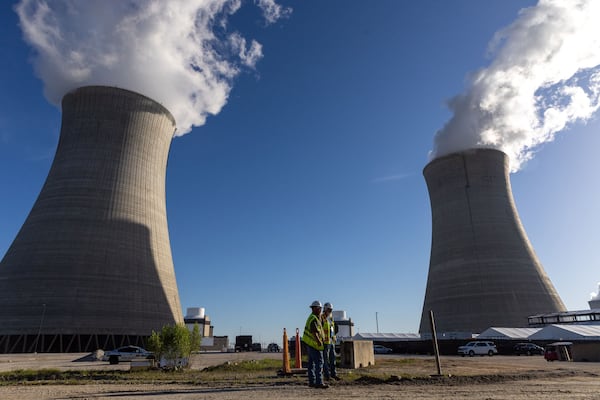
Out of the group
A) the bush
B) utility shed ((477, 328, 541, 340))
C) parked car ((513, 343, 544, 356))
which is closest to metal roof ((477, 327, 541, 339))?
utility shed ((477, 328, 541, 340))

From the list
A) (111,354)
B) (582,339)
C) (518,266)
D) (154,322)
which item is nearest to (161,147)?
(154,322)

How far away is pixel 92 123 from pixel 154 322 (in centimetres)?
1281

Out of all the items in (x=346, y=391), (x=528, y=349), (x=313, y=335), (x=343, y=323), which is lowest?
(x=346, y=391)

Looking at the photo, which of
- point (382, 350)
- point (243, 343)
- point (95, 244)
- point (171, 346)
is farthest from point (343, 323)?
point (171, 346)

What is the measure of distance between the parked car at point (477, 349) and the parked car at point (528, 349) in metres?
2.52

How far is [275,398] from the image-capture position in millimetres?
5105

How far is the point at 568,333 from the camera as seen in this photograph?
2381 centimetres

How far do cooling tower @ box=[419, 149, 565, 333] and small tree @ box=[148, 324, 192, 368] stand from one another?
2322cm

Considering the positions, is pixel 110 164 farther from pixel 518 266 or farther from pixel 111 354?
pixel 518 266

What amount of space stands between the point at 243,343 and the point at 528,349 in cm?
3086

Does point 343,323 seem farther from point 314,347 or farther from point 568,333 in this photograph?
point 314,347

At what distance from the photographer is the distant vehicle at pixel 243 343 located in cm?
4547

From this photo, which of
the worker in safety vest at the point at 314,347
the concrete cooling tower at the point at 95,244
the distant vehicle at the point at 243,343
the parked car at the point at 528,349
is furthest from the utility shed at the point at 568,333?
the distant vehicle at the point at 243,343

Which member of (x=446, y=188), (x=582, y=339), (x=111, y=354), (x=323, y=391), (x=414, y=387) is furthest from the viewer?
(x=446, y=188)
